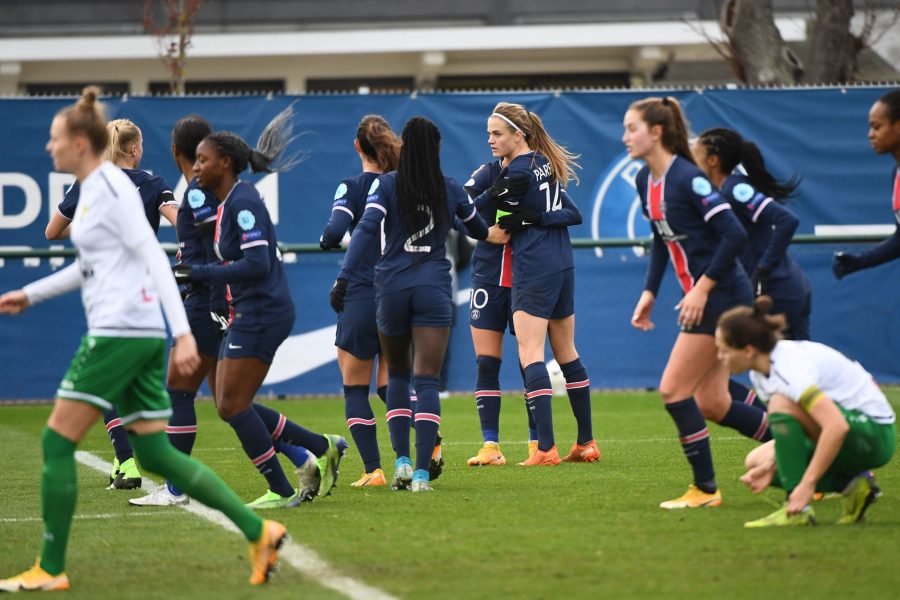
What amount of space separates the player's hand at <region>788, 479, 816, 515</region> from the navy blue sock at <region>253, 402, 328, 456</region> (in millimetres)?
2665

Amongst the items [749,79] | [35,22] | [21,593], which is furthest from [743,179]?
[35,22]

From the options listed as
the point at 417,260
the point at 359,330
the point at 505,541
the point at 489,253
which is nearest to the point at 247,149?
the point at 417,260

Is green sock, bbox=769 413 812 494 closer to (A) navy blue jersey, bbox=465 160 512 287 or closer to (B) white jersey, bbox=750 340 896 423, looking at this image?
(B) white jersey, bbox=750 340 896 423

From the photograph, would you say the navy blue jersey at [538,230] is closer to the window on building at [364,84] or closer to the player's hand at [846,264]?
the player's hand at [846,264]

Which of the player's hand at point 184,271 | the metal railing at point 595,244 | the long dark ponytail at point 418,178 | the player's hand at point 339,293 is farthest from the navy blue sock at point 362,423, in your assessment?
the metal railing at point 595,244

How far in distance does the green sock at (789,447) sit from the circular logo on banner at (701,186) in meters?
1.12

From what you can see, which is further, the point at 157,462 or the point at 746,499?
the point at 746,499

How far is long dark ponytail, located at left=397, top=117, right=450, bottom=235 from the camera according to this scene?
7.49 m

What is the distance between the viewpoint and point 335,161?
14.4 metres

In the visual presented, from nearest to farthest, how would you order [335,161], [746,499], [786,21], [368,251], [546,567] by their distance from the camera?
[546,567]
[746,499]
[368,251]
[335,161]
[786,21]

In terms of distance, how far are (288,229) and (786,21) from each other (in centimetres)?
1054

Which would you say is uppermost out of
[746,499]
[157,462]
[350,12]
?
[350,12]

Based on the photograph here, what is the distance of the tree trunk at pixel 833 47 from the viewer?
57.3ft

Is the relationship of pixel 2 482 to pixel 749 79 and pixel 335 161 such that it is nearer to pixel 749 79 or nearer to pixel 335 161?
pixel 335 161
